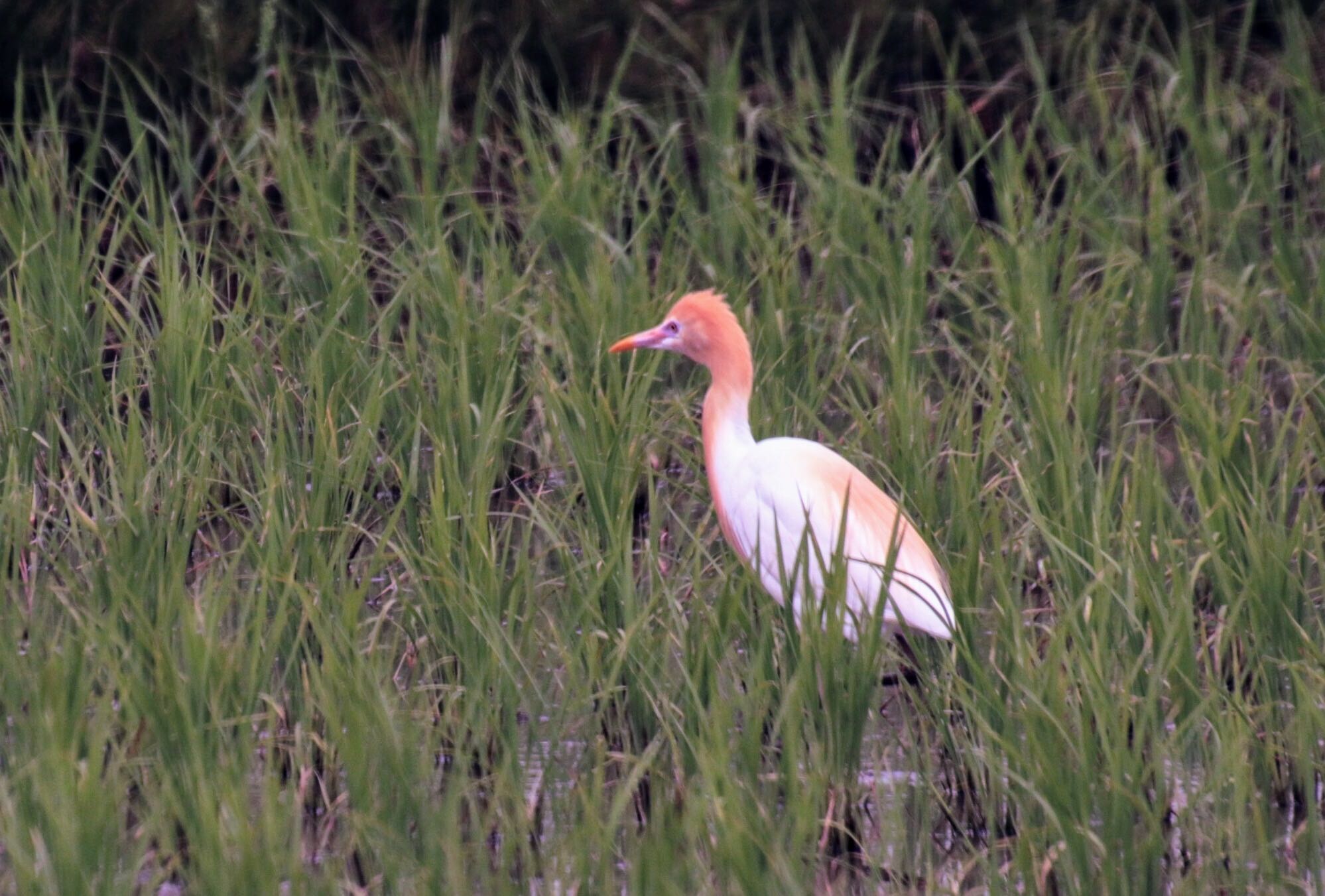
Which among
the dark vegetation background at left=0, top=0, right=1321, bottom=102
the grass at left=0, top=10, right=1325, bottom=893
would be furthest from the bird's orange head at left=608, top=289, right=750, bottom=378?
the dark vegetation background at left=0, top=0, right=1321, bottom=102

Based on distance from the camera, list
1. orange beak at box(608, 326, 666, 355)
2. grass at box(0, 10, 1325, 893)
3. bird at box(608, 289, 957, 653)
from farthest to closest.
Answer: orange beak at box(608, 326, 666, 355), bird at box(608, 289, 957, 653), grass at box(0, 10, 1325, 893)

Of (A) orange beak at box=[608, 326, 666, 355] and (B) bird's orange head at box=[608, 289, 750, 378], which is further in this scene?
(A) orange beak at box=[608, 326, 666, 355]

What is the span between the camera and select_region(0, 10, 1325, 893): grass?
2.61 metres

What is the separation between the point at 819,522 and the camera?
353cm

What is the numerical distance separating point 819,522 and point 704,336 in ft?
1.48

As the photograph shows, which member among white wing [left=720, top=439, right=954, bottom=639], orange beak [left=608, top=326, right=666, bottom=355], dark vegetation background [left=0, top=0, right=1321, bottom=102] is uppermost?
dark vegetation background [left=0, top=0, right=1321, bottom=102]

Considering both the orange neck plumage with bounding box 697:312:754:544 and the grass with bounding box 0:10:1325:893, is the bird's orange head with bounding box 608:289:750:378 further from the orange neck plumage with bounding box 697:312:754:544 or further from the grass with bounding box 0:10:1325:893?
the grass with bounding box 0:10:1325:893

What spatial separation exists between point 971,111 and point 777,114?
551 mm

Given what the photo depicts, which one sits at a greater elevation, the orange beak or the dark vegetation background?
the dark vegetation background

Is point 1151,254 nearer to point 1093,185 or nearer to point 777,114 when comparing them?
point 1093,185

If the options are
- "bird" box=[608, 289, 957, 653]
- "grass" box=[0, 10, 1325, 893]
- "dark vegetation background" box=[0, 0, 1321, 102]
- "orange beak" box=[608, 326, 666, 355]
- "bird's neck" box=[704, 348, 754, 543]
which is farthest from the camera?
"dark vegetation background" box=[0, 0, 1321, 102]

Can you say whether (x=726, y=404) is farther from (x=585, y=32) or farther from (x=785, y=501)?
(x=585, y=32)

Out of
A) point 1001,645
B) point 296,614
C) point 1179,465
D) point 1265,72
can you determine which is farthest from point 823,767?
point 1265,72

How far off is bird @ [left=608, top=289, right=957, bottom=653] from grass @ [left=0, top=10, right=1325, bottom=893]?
0.09 metres
